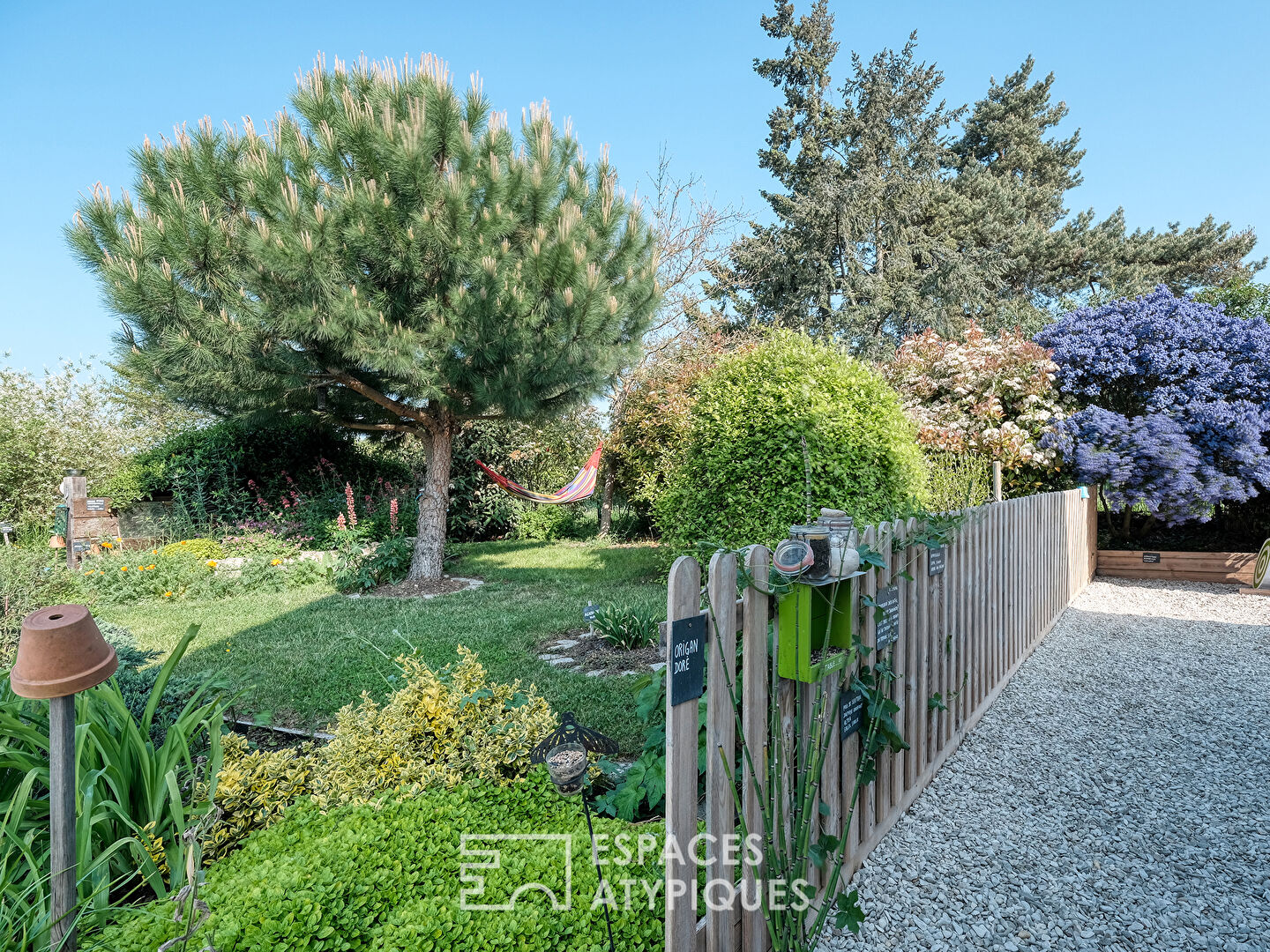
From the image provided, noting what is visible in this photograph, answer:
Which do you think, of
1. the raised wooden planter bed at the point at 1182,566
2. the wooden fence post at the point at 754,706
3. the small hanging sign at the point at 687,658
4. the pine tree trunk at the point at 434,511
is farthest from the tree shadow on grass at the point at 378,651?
the raised wooden planter bed at the point at 1182,566

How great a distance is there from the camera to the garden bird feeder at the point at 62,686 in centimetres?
100

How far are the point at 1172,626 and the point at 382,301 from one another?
718 cm

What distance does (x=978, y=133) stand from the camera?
16922 millimetres

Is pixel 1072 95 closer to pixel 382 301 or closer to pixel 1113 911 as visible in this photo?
pixel 382 301

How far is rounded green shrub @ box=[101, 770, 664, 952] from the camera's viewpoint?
1139mm

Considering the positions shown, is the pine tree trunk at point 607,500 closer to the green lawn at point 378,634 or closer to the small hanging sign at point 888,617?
the green lawn at point 378,634

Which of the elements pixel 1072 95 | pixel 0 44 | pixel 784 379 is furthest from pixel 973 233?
pixel 0 44

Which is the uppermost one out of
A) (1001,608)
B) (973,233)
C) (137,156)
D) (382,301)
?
(973,233)

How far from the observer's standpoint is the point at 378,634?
470cm

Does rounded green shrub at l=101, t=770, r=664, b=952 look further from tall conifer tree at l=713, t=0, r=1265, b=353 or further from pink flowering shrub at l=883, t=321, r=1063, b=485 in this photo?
tall conifer tree at l=713, t=0, r=1265, b=353

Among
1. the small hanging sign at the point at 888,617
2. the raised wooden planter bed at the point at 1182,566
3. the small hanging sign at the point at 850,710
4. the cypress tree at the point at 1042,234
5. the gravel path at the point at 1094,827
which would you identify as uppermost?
the cypress tree at the point at 1042,234

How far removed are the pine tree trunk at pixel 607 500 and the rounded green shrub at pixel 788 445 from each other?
5985 mm

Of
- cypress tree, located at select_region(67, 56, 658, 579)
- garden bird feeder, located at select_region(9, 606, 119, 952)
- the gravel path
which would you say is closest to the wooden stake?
garden bird feeder, located at select_region(9, 606, 119, 952)

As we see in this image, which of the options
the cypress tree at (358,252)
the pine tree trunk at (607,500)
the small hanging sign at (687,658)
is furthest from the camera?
the pine tree trunk at (607,500)
